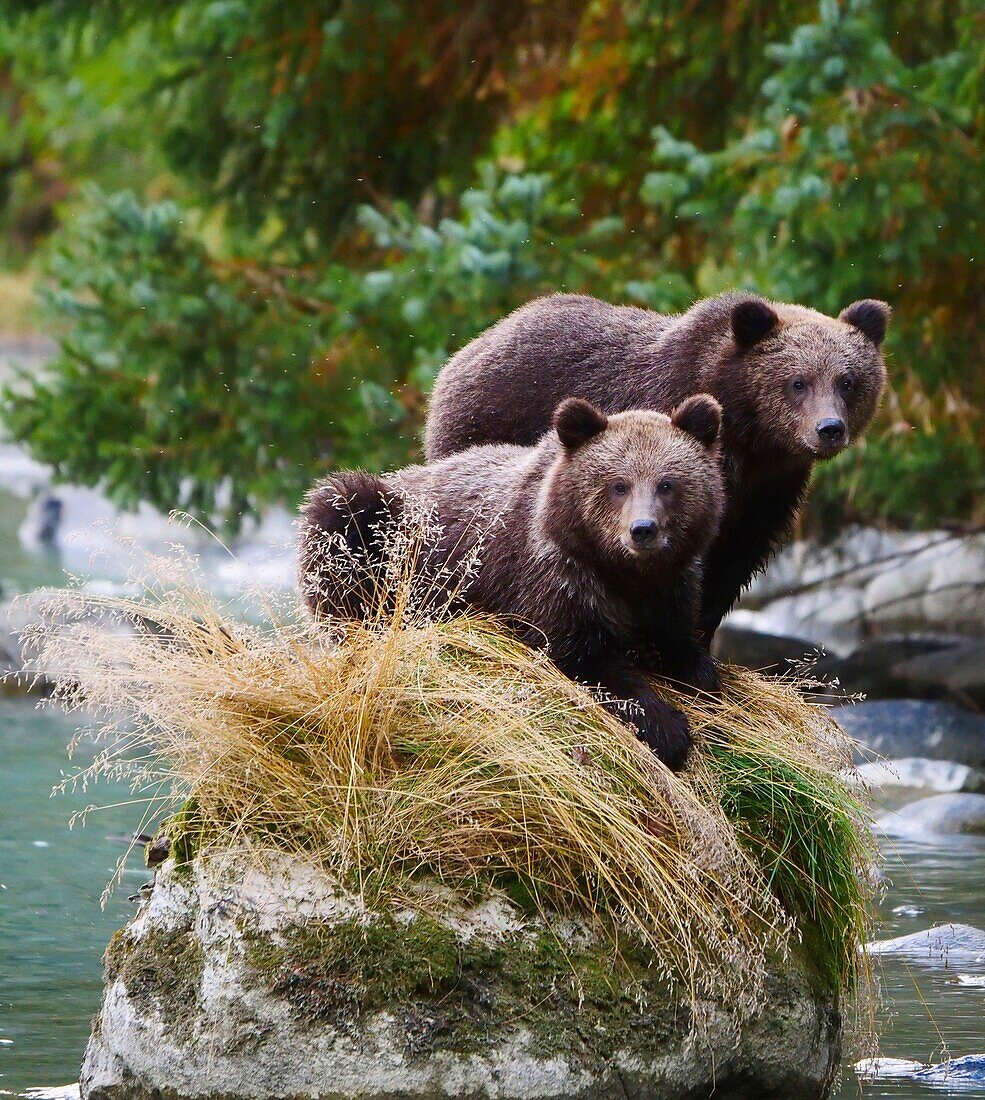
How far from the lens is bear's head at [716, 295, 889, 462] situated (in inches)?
251

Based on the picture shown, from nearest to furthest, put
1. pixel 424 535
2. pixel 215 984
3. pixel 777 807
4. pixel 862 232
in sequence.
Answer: pixel 215 984
pixel 777 807
pixel 424 535
pixel 862 232

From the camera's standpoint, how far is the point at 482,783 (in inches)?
200

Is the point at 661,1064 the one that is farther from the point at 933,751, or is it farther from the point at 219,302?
the point at 219,302

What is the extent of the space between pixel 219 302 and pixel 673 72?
4.28 metres

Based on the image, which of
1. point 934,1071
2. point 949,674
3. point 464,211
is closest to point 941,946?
point 934,1071

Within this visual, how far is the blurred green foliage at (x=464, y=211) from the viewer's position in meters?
10.9

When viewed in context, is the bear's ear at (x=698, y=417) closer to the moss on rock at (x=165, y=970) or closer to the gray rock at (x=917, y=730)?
the moss on rock at (x=165, y=970)

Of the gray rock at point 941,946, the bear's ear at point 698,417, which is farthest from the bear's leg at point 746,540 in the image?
the gray rock at point 941,946

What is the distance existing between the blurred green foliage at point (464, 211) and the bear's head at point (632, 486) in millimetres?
5104

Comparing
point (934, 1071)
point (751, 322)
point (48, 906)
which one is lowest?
point (48, 906)

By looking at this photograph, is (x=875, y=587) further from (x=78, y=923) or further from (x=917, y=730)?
(x=78, y=923)

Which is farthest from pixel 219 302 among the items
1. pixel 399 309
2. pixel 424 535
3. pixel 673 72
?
pixel 424 535

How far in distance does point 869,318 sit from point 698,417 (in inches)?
53.7

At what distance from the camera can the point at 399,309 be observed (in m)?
12.0
